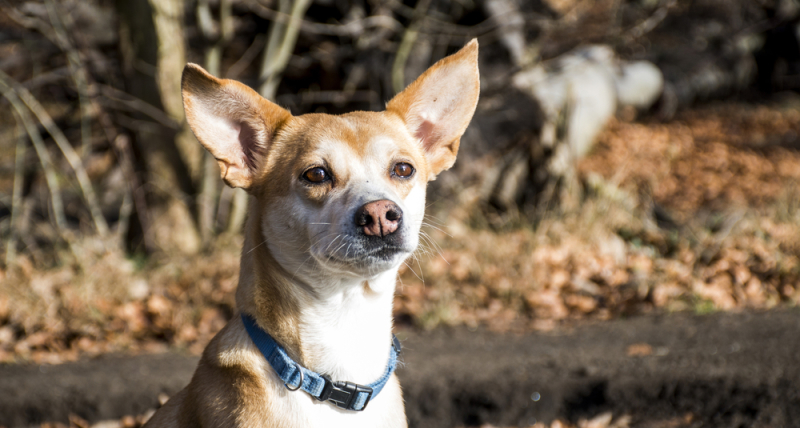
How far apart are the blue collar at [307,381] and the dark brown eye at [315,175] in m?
0.60

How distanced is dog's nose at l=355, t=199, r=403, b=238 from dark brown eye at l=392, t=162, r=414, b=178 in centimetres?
40

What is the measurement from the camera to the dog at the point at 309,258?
225cm

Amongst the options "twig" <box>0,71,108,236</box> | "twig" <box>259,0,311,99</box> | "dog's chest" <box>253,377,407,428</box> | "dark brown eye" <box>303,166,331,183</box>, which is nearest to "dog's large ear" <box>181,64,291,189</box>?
"dark brown eye" <box>303,166,331,183</box>

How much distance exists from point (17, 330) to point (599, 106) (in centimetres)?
890

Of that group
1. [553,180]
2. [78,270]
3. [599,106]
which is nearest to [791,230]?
[553,180]

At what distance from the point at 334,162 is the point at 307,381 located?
2.85ft

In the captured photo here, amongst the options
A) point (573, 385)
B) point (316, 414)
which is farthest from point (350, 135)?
point (573, 385)

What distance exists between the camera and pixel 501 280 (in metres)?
5.76

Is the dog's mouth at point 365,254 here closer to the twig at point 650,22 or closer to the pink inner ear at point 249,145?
the pink inner ear at point 249,145

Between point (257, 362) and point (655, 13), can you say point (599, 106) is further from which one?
point (257, 362)

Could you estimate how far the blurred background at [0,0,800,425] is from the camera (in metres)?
5.35

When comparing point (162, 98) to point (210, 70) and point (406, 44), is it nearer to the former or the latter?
point (210, 70)

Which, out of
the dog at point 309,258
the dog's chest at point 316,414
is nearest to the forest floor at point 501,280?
the dog at point 309,258

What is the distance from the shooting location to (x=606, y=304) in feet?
17.9
